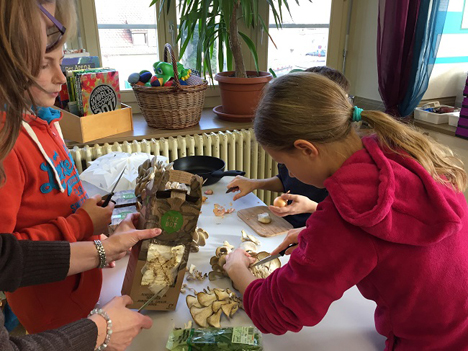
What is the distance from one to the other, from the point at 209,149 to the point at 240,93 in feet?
1.28

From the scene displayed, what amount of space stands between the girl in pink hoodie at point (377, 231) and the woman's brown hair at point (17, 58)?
17.6 inches

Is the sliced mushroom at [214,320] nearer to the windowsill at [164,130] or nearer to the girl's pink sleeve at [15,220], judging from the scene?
the girl's pink sleeve at [15,220]

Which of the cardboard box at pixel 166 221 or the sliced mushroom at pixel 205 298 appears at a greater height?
the cardboard box at pixel 166 221

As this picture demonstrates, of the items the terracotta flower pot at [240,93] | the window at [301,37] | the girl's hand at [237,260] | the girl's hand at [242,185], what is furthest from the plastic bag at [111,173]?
the window at [301,37]

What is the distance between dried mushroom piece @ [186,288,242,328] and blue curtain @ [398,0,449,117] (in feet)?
6.02

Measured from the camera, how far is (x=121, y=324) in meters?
0.76

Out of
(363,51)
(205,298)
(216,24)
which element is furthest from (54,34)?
(363,51)

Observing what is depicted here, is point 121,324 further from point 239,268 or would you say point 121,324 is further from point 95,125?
point 95,125

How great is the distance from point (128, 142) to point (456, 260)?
1.74 m

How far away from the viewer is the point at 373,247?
0.68 meters

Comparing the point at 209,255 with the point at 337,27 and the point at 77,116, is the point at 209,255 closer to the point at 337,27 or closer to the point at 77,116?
the point at 77,116

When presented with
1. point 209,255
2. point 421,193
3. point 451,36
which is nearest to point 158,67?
point 209,255

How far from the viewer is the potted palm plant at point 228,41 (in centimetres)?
210

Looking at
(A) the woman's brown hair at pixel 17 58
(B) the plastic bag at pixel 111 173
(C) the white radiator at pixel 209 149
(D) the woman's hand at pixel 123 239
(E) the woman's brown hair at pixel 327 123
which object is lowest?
(C) the white radiator at pixel 209 149
